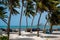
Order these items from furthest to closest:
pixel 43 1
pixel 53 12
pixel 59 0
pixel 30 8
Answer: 1. pixel 30 8
2. pixel 53 12
3. pixel 59 0
4. pixel 43 1

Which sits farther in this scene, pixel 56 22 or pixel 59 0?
pixel 56 22

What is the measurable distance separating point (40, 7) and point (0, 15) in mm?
7797

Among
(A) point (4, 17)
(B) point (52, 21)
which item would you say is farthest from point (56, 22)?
(A) point (4, 17)

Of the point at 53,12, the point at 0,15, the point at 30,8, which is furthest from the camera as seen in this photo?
the point at 30,8

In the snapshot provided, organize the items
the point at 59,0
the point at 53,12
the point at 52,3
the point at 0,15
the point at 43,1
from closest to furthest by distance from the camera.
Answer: the point at 0,15
the point at 43,1
the point at 52,3
the point at 59,0
the point at 53,12

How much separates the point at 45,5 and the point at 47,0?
36.6 inches

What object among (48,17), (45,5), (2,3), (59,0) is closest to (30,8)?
(48,17)

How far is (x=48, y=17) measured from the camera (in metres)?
39.1

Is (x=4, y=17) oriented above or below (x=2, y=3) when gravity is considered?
below

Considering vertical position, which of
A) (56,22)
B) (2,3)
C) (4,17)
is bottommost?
(56,22)

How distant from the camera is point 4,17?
23.9m

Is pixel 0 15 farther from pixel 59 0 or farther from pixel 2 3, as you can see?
pixel 59 0

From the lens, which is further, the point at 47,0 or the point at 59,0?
the point at 59,0

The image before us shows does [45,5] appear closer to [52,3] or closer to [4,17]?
[52,3]
